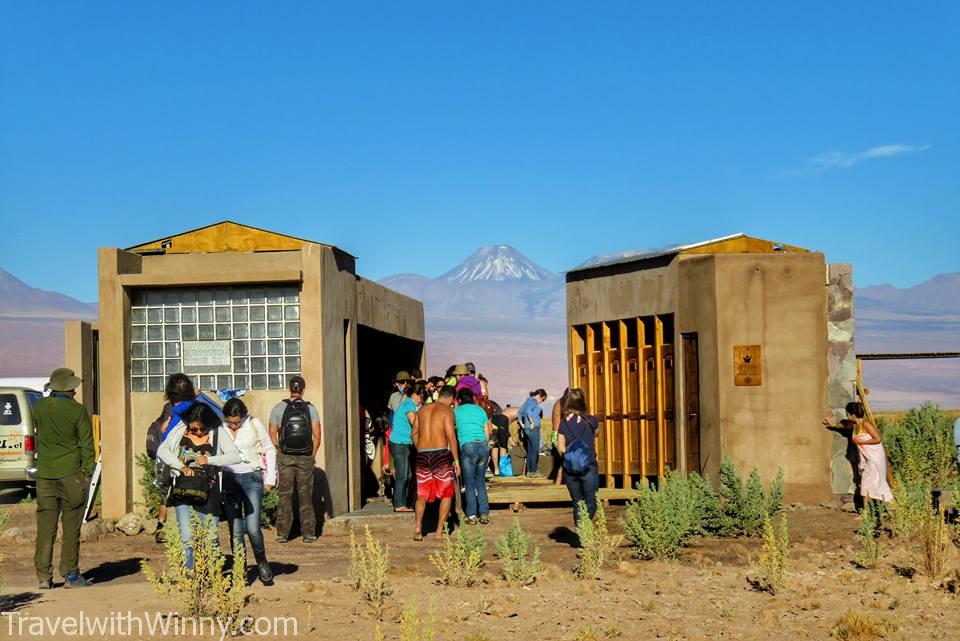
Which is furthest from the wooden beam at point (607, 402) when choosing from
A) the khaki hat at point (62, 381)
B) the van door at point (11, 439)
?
the khaki hat at point (62, 381)

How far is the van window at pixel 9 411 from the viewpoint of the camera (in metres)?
21.4

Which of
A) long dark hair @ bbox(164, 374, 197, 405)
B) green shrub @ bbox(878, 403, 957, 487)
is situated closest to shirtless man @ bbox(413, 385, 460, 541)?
long dark hair @ bbox(164, 374, 197, 405)

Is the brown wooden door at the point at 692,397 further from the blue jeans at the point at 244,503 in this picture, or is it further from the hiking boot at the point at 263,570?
the blue jeans at the point at 244,503

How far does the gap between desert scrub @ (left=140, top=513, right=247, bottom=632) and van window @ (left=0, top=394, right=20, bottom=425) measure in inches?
483

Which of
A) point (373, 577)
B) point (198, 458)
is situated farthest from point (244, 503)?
point (373, 577)

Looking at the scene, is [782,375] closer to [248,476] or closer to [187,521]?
[248,476]

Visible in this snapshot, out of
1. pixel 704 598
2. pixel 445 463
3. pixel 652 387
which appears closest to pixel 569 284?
pixel 652 387

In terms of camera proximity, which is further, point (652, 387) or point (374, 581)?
point (652, 387)

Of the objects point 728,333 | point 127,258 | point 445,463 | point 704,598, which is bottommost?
point 704,598

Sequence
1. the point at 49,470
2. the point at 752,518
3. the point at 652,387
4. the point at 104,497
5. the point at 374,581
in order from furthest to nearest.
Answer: the point at 652,387 < the point at 104,497 < the point at 752,518 < the point at 49,470 < the point at 374,581

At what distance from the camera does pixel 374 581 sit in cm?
1082

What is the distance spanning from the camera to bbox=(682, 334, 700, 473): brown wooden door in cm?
1800

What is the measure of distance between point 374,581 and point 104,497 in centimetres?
710

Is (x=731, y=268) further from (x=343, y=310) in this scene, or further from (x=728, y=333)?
Result: (x=343, y=310)
